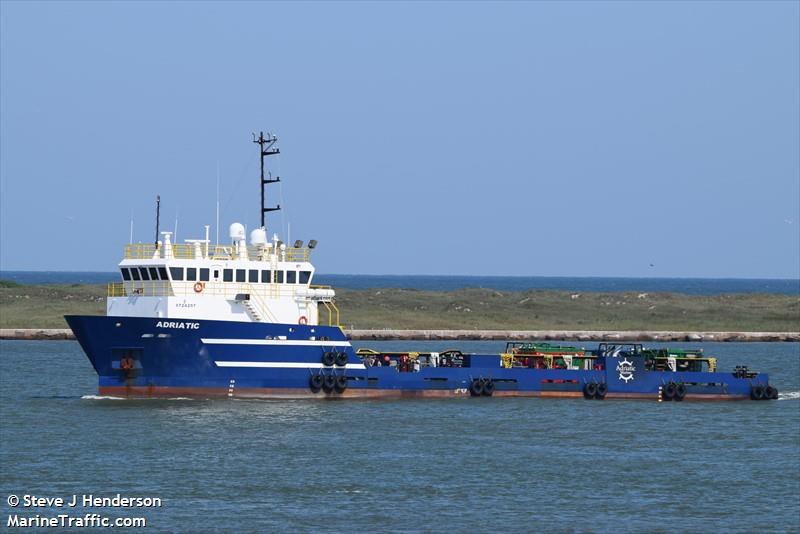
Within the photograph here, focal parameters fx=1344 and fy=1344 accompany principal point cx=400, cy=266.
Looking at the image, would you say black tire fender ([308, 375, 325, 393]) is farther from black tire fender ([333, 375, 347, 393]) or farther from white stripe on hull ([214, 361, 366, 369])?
black tire fender ([333, 375, 347, 393])

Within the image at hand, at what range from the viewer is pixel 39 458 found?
37.7 m

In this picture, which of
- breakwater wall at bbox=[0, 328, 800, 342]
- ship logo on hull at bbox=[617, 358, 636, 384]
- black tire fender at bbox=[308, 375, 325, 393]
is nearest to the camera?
black tire fender at bbox=[308, 375, 325, 393]

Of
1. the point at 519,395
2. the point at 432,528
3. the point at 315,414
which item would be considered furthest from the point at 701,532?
the point at 519,395

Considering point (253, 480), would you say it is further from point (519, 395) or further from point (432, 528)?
point (519, 395)

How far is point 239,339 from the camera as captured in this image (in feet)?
158

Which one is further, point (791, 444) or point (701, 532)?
point (791, 444)

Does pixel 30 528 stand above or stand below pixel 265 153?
below

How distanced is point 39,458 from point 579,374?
24142 millimetres

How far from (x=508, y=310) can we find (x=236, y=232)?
6651 centimetres

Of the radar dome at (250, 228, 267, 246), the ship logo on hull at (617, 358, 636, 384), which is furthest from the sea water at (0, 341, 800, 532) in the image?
the radar dome at (250, 228, 267, 246)

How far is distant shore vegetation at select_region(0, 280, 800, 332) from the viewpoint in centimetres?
10381

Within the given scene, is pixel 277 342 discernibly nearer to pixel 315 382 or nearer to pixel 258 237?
pixel 315 382

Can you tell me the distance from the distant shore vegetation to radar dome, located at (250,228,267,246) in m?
47.4

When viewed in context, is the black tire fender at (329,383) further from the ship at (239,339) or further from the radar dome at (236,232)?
the radar dome at (236,232)
